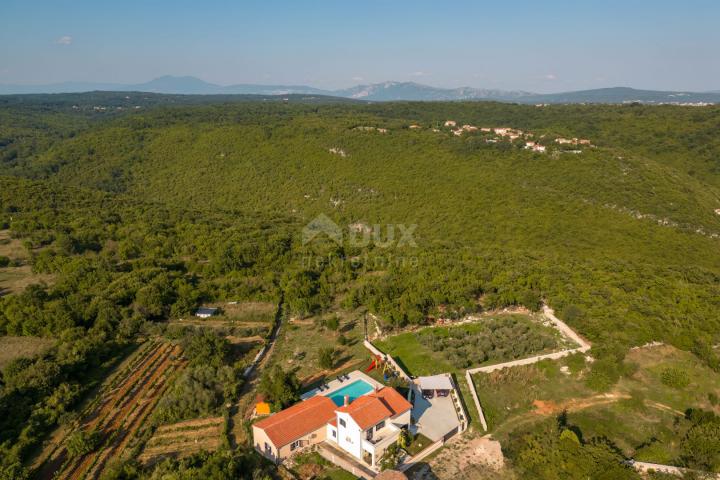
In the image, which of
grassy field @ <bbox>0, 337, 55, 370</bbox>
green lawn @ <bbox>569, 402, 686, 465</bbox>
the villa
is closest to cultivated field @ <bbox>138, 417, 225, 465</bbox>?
the villa

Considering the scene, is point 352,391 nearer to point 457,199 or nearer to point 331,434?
point 331,434

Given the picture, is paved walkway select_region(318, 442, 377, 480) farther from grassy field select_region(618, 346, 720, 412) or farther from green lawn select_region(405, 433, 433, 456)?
grassy field select_region(618, 346, 720, 412)

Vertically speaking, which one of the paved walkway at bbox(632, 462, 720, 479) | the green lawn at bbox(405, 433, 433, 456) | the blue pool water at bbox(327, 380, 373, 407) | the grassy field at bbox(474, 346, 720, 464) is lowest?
the grassy field at bbox(474, 346, 720, 464)

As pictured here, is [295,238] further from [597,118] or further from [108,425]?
[597,118]

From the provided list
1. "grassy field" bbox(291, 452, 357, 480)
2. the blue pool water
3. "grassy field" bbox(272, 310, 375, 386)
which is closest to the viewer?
"grassy field" bbox(291, 452, 357, 480)

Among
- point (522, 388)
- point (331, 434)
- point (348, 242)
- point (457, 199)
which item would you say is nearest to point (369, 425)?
point (331, 434)

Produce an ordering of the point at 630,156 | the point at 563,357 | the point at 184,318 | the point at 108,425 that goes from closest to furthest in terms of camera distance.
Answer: the point at 108,425
the point at 563,357
the point at 184,318
the point at 630,156

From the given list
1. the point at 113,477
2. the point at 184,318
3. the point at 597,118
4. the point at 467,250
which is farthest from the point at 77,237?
the point at 597,118

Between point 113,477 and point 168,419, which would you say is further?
point 168,419
